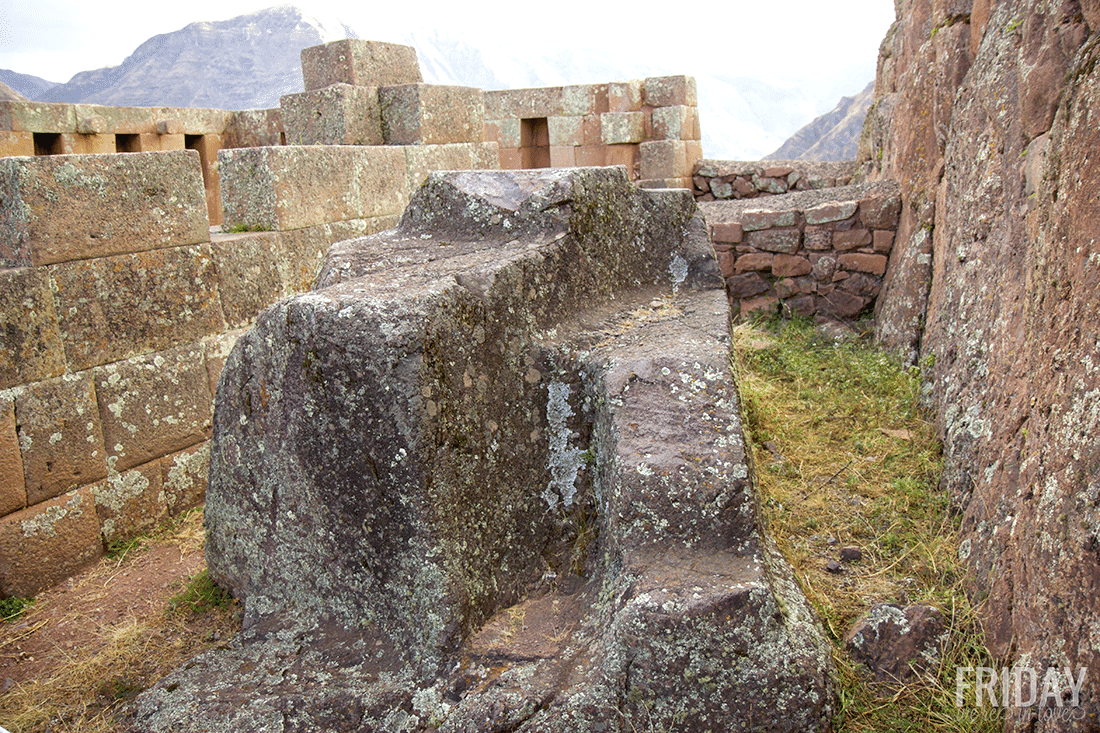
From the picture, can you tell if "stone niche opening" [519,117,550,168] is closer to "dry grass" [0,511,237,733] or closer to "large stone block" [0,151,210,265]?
"large stone block" [0,151,210,265]

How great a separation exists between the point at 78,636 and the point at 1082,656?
3.15 m

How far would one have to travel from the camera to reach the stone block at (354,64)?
20.4ft

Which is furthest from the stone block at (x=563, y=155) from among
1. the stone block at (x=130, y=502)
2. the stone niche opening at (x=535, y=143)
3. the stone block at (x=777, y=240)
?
the stone block at (x=130, y=502)

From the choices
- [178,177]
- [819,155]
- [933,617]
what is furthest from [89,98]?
[933,617]

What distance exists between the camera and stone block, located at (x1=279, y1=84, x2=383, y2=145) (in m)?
6.03

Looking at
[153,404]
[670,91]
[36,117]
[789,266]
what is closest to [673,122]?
[670,91]

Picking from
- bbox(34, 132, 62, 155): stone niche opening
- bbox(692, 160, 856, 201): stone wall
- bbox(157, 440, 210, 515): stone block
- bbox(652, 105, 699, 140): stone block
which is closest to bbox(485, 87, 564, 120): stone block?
bbox(652, 105, 699, 140): stone block

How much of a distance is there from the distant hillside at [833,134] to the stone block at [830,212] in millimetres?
24058

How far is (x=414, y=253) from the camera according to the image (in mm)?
2586

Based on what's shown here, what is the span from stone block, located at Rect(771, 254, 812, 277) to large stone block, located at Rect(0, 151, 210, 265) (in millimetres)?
4296

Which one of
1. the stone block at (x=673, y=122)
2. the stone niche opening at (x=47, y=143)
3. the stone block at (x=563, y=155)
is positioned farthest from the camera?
the stone block at (x=563, y=155)

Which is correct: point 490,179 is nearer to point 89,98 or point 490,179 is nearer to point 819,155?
point 819,155

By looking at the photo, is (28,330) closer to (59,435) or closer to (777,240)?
(59,435)

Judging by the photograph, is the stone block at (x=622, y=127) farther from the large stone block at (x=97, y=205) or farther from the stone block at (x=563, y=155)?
the large stone block at (x=97, y=205)
